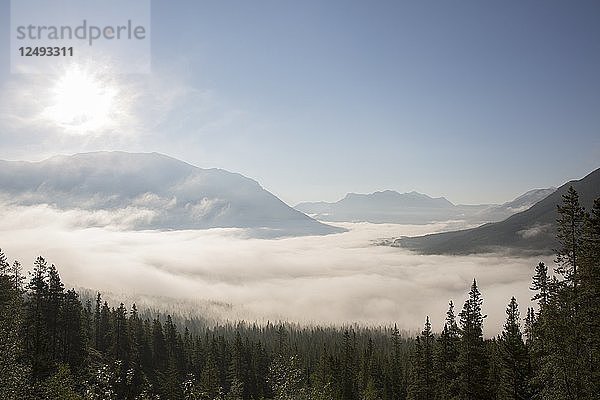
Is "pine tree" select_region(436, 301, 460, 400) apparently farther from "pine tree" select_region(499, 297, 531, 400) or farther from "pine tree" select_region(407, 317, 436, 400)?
"pine tree" select_region(499, 297, 531, 400)

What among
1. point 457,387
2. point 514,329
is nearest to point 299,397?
point 457,387

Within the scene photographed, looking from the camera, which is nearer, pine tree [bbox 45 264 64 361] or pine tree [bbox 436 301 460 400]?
pine tree [bbox 436 301 460 400]

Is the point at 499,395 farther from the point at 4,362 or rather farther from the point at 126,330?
the point at 126,330

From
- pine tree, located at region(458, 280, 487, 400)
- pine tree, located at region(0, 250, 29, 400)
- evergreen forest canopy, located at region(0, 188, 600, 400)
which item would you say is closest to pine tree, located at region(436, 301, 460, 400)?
evergreen forest canopy, located at region(0, 188, 600, 400)

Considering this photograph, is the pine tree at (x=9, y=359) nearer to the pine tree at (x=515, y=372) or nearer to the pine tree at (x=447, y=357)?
the pine tree at (x=447, y=357)

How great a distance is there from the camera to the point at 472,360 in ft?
129

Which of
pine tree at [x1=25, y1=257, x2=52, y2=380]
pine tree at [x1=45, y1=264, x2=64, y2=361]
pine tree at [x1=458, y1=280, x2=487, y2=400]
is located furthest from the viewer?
pine tree at [x1=45, y1=264, x2=64, y2=361]

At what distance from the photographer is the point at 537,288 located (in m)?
39.7

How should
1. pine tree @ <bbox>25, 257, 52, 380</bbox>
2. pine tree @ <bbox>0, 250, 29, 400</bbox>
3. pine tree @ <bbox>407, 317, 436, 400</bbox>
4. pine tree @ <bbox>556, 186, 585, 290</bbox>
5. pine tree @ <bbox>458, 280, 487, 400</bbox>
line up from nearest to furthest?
1. pine tree @ <bbox>0, 250, 29, 400</bbox>
2. pine tree @ <bbox>556, 186, 585, 290</bbox>
3. pine tree @ <bbox>458, 280, 487, 400</bbox>
4. pine tree @ <bbox>407, 317, 436, 400</bbox>
5. pine tree @ <bbox>25, 257, 52, 380</bbox>

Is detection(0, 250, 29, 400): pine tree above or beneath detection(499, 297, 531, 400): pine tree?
above

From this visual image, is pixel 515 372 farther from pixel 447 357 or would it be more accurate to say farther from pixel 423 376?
pixel 423 376

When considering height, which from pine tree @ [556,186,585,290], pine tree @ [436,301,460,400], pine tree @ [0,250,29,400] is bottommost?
pine tree @ [436,301,460,400]

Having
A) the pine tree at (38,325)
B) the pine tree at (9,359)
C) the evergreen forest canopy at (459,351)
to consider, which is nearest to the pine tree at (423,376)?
the evergreen forest canopy at (459,351)

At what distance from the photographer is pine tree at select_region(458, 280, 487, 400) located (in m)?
38.7
